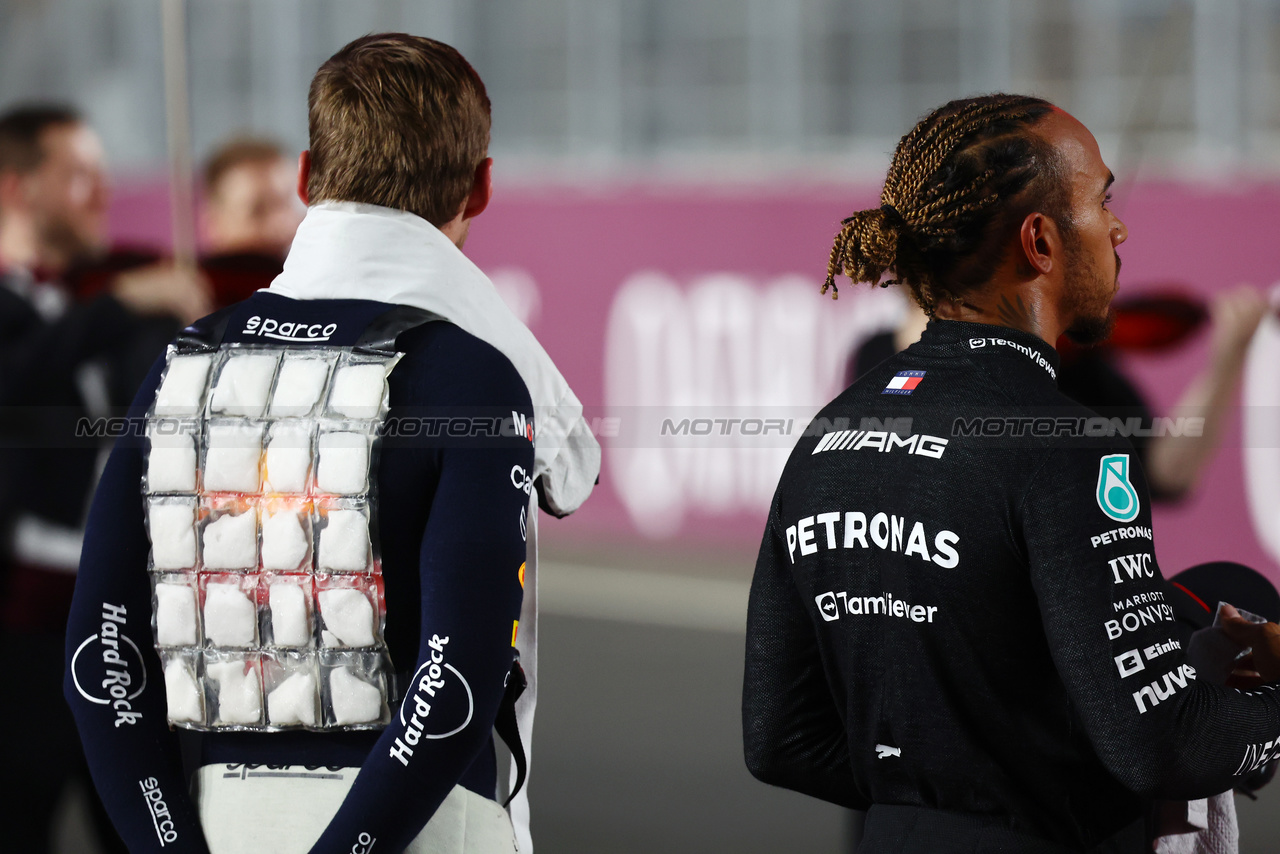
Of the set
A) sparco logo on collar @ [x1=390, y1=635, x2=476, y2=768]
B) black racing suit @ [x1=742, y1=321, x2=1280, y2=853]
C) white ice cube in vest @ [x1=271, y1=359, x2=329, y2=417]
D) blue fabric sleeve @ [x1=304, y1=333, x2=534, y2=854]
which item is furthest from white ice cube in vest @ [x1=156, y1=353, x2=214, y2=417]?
black racing suit @ [x1=742, y1=321, x2=1280, y2=853]

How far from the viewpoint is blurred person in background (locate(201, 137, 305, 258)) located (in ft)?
14.5

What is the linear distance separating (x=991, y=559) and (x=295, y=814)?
90cm

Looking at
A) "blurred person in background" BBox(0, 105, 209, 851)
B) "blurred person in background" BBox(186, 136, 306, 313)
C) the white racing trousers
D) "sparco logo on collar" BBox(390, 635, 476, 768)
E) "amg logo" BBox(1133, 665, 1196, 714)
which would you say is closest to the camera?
"amg logo" BBox(1133, 665, 1196, 714)

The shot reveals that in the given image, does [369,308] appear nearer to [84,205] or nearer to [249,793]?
[249,793]

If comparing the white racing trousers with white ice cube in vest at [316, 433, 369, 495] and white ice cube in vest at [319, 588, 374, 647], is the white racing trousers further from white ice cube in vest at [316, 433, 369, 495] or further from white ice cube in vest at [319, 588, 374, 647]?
white ice cube in vest at [316, 433, 369, 495]

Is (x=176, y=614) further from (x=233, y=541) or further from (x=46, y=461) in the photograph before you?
(x=46, y=461)

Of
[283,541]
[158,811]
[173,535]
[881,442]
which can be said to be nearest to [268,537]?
[283,541]

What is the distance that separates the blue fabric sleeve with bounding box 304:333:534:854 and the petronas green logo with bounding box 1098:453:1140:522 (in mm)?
674

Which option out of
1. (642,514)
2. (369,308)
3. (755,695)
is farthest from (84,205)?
(642,514)

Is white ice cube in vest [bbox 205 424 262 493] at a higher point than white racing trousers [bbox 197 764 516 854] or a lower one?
higher

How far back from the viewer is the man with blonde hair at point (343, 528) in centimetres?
170

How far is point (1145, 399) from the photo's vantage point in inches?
130

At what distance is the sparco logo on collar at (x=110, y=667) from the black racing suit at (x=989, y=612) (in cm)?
85

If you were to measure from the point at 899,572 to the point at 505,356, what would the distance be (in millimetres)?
542
